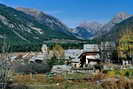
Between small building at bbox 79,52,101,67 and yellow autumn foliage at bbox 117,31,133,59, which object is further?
small building at bbox 79,52,101,67

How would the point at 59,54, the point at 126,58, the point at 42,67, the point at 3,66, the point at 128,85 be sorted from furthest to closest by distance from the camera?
the point at 59,54, the point at 126,58, the point at 42,67, the point at 128,85, the point at 3,66

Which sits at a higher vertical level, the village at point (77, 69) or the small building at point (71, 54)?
the small building at point (71, 54)

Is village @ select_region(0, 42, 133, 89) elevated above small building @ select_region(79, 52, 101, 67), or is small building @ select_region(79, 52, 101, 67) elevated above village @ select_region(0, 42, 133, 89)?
small building @ select_region(79, 52, 101, 67)

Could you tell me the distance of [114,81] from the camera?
28.1 metres

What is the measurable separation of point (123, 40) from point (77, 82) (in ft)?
148

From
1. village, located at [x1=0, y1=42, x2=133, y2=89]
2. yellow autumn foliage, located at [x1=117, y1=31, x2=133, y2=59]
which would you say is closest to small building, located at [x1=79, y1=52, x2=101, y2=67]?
village, located at [x1=0, y1=42, x2=133, y2=89]

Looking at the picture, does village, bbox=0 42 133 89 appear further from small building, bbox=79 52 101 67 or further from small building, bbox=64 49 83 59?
small building, bbox=64 49 83 59

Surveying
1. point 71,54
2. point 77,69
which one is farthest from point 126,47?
point 71,54

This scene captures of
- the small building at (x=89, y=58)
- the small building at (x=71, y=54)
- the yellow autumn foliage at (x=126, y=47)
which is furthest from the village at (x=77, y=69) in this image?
the small building at (x=71, y=54)

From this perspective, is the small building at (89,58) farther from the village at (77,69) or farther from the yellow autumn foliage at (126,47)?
the yellow autumn foliage at (126,47)

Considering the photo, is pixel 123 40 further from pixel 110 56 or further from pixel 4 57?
pixel 4 57

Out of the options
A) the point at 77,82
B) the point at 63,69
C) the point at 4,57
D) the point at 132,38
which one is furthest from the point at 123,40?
the point at 4,57

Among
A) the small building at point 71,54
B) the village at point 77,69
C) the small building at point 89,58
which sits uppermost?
the small building at point 71,54

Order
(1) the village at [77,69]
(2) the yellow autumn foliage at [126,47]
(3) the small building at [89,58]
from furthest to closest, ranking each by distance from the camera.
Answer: (3) the small building at [89,58] → (2) the yellow autumn foliage at [126,47] → (1) the village at [77,69]
